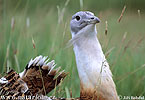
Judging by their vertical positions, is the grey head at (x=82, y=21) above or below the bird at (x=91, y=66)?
above

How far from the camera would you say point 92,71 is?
170cm

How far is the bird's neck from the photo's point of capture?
1.67 meters

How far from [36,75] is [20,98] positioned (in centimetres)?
27

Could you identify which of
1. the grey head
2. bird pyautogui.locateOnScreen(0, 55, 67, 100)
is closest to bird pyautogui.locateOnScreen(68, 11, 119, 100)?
the grey head

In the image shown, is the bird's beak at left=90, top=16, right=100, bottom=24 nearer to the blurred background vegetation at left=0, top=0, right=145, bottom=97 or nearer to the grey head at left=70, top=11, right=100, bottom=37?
the grey head at left=70, top=11, right=100, bottom=37

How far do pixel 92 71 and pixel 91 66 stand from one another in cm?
3

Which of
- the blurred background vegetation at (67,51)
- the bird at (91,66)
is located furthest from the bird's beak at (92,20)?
the blurred background vegetation at (67,51)

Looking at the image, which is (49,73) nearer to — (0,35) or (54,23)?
(0,35)

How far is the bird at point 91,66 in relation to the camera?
1.67m

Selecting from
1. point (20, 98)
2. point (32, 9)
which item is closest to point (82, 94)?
point (20, 98)

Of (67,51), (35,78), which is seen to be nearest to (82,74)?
(35,78)

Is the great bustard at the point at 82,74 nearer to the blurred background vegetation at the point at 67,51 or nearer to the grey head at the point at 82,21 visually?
the grey head at the point at 82,21

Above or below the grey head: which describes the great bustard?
below

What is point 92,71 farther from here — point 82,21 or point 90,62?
point 82,21
